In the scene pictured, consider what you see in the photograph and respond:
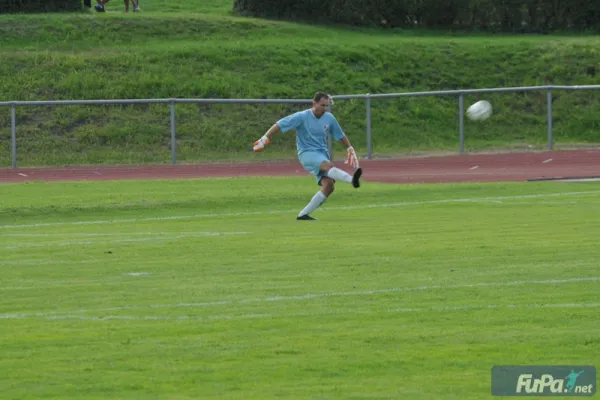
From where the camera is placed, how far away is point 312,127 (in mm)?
19984

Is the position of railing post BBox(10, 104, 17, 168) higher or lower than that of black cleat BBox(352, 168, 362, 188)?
lower

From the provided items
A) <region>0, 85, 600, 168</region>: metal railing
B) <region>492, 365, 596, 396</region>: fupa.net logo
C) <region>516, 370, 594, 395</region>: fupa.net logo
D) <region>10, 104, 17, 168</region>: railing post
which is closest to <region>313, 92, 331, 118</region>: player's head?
<region>492, 365, 596, 396</region>: fupa.net logo

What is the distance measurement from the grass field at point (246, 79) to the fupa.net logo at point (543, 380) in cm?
2622

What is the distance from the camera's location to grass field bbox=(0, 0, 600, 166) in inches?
1389

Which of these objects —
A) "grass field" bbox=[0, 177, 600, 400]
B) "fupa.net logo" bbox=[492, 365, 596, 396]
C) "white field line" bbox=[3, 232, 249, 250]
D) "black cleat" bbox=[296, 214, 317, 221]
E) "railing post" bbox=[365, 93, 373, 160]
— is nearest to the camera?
"fupa.net logo" bbox=[492, 365, 596, 396]

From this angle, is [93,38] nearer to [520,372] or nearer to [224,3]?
[224,3]

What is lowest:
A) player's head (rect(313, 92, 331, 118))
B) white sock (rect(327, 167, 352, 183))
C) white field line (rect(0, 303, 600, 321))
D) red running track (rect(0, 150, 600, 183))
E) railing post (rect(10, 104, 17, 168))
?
red running track (rect(0, 150, 600, 183))

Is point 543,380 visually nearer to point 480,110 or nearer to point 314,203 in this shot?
point 314,203

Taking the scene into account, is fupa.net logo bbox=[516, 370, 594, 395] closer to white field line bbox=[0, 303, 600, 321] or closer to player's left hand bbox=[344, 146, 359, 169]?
white field line bbox=[0, 303, 600, 321]

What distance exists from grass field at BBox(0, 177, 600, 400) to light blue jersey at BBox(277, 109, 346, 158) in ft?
3.37

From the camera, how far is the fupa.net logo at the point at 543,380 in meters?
7.71

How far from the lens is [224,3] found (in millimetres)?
53656

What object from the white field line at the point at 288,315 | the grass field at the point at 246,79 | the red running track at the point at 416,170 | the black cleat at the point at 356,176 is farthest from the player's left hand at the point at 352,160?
the grass field at the point at 246,79

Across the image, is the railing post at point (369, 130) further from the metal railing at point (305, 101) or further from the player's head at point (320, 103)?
the player's head at point (320, 103)
